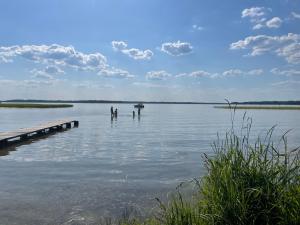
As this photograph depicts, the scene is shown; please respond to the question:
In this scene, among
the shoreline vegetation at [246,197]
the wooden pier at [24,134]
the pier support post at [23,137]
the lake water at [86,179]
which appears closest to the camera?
the shoreline vegetation at [246,197]

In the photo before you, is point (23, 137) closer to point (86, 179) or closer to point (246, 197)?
point (86, 179)

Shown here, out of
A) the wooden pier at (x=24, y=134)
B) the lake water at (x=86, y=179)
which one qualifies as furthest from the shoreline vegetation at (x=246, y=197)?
the wooden pier at (x=24, y=134)

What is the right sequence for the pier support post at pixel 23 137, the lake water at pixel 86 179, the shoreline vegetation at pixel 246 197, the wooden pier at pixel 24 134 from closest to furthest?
1. the shoreline vegetation at pixel 246 197
2. the lake water at pixel 86 179
3. the wooden pier at pixel 24 134
4. the pier support post at pixel 23 137

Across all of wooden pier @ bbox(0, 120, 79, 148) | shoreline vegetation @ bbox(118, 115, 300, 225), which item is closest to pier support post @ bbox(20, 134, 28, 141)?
wooden pier @ bbox(0, 120, 79, 148)

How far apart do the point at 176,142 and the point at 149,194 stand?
52.8 ft

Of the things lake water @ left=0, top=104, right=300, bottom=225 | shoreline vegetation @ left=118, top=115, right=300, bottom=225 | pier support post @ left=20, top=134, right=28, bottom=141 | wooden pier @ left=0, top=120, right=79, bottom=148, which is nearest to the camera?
shoreline vegetation @ left=118, top=115, right=300, bottom=225

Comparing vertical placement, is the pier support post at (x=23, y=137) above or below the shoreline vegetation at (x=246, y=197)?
below

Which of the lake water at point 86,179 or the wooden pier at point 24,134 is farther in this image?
the wooden pier at point 24,134

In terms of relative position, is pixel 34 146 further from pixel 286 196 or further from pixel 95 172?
pixel 286 196

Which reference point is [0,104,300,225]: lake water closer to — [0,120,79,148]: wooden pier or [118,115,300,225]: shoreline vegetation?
[0,120,79,148]: wooden pier

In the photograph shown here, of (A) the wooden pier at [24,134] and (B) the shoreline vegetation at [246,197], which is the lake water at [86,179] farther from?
(B) the shoreline vegetation at [246,197]

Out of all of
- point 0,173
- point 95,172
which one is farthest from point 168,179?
point 0,173

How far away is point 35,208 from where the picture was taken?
10.9 meters

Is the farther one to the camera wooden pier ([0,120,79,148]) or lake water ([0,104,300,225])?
wooden pier ([0,120,79,148])
